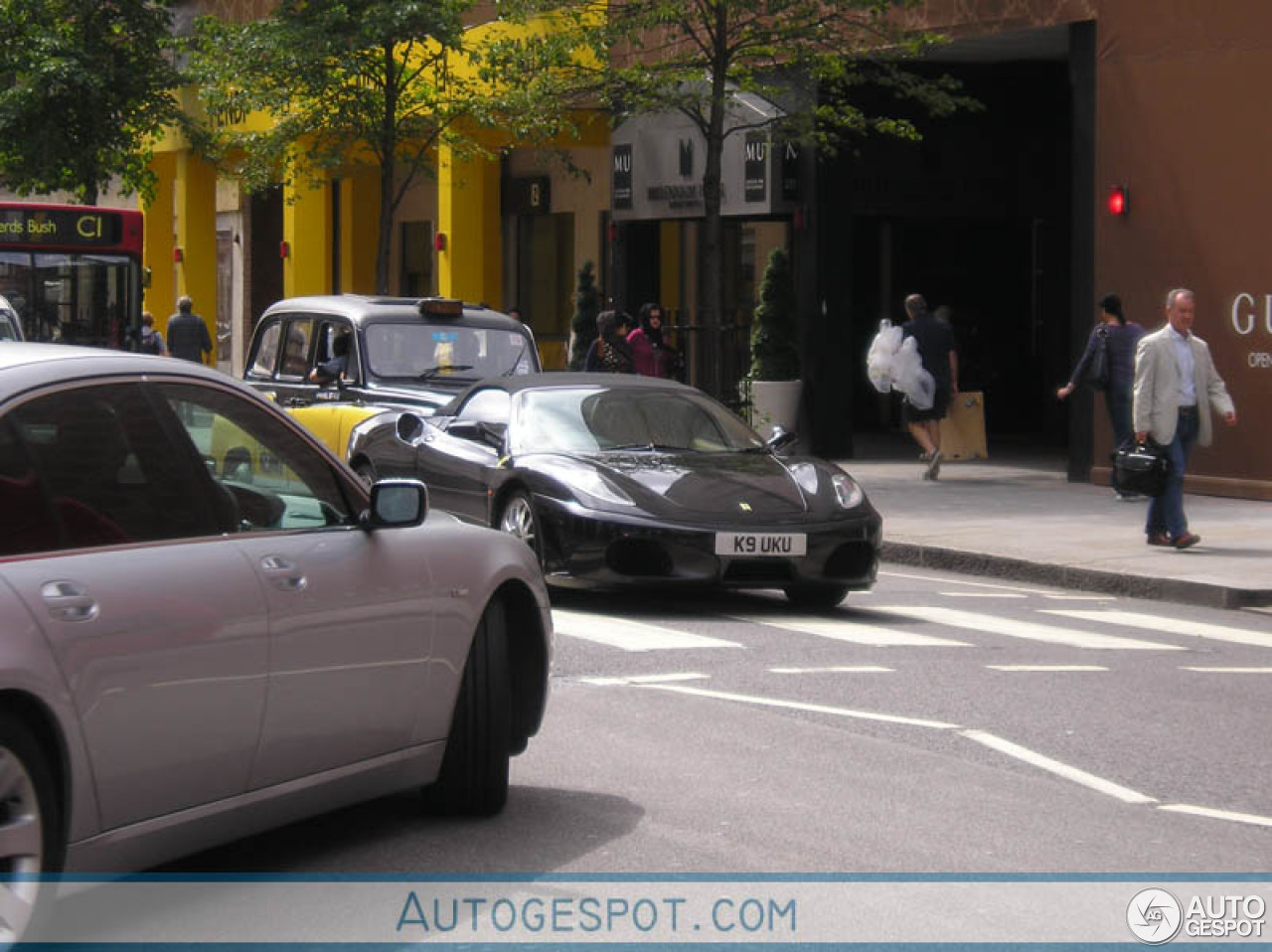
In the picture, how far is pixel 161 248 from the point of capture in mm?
47938

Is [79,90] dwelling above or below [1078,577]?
above

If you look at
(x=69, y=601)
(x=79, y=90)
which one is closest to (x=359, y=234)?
(x=79, y=90)

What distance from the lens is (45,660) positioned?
→ 478cm

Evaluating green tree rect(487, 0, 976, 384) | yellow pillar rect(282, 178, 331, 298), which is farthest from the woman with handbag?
yellow pillar rect(282, 178, 331, 298)

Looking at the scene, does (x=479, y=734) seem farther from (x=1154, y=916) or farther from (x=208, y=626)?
(x=1154, y=916)

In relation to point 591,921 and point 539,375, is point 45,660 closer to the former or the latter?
point 591,921

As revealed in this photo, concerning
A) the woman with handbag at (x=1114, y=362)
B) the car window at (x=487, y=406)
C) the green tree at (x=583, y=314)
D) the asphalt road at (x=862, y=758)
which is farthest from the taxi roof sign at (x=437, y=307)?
the green tree at (x=583, y=314)

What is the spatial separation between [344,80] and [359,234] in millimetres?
14532

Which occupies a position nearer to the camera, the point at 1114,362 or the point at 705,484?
the point at 705,484

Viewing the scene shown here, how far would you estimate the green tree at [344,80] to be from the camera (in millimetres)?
27125

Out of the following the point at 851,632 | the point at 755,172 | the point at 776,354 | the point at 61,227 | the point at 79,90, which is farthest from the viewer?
the point at 79,90

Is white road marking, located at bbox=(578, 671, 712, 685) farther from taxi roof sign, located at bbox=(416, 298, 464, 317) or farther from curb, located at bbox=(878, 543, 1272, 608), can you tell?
taxi roof sign, located at bbox=(416, 298, 464, 317)

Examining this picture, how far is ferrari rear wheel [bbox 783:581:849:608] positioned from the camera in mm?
12344

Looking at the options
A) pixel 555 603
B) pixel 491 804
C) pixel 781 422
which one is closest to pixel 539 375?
pixel 555 603
